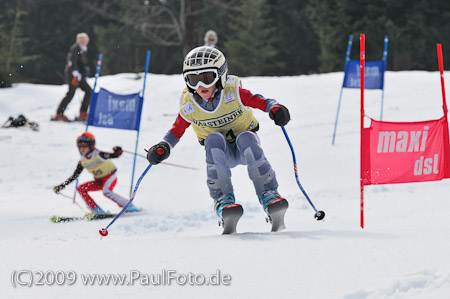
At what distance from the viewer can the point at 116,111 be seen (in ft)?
24.8

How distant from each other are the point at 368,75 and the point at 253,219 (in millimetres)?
4901

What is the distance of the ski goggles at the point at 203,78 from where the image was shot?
400 centimetres

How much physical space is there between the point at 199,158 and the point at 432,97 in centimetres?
531

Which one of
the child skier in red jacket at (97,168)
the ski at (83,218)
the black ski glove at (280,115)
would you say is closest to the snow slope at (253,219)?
the ski at (83,218)

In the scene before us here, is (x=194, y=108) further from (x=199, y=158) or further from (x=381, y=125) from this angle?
(x=199, y=158)

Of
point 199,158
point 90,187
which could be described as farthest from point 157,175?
point 90,187

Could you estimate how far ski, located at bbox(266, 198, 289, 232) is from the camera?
13.1ft

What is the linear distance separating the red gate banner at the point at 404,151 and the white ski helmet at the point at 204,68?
1230 millimetres

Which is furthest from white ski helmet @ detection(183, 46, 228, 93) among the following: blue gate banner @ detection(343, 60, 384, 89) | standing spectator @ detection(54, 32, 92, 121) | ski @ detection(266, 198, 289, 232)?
standing spectator @ detection(54, 32, 92, 121)

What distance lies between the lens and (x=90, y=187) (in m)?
7.09

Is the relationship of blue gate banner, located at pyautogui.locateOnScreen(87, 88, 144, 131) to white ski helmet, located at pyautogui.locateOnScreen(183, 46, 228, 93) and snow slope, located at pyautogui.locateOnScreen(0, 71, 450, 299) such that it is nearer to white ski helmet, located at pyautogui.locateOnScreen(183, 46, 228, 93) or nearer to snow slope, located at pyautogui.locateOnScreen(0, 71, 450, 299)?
snow slope, located at pyautogui.locateOnScreen(0, 71, 450, 299)

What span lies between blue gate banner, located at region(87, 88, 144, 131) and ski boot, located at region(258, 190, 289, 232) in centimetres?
368

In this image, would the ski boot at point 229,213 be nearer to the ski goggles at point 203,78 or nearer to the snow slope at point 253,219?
the snow slope at point 253,219

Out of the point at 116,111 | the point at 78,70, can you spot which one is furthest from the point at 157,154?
the point at 78,70
